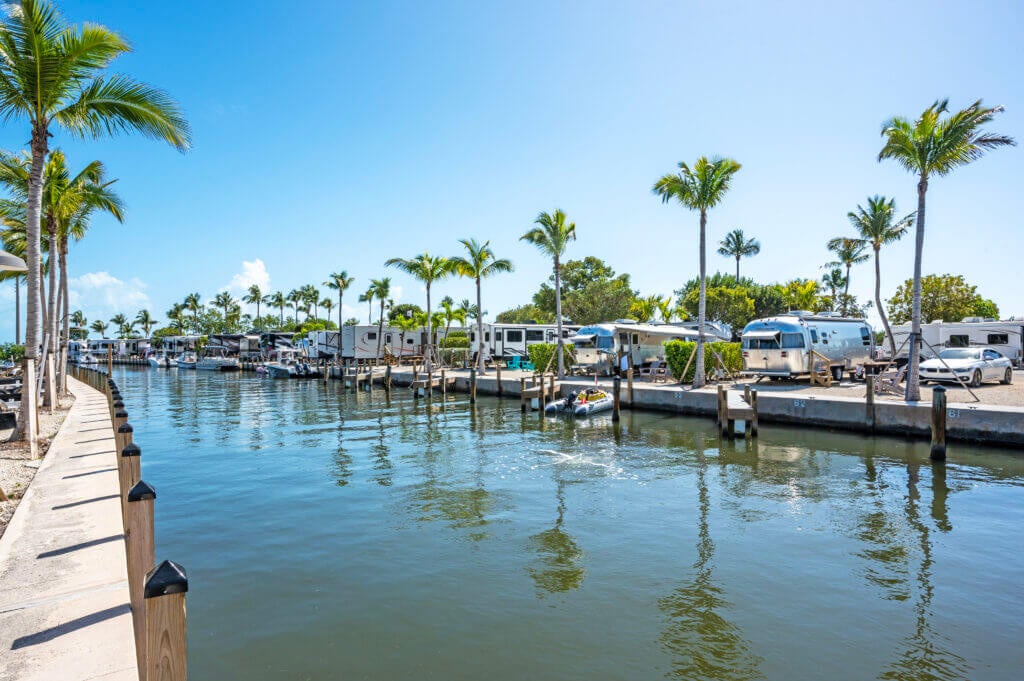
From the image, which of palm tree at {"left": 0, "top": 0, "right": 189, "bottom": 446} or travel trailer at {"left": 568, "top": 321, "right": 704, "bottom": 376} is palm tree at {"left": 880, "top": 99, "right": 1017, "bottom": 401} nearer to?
travel trailer at {"left": 568, "top": 321, "right": 704, "bottom": 376}

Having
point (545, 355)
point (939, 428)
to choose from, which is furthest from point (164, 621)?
point (545, 355)

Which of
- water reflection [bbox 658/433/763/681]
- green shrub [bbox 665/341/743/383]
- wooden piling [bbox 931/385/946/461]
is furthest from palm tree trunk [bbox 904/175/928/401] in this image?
water reflection [bbox 658/433/763/681]

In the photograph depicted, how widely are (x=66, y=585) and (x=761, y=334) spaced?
27042mm

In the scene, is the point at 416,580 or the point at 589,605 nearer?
the point at 589,605

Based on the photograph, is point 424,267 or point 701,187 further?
point 424,267

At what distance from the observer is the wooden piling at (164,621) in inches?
124

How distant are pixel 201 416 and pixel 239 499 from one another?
16.9 meters

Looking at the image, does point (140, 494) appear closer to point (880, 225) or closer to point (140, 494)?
point (140, 494)

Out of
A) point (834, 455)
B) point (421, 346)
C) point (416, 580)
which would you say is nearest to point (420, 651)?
point (416, 580)

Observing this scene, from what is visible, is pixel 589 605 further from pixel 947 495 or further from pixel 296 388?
pixel 296 388

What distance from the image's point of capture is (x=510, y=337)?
160 feet

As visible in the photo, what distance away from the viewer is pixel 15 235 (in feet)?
85.4

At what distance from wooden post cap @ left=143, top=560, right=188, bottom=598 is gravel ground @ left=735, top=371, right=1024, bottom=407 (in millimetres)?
22699

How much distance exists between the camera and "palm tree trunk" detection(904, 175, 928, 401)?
780 inches
